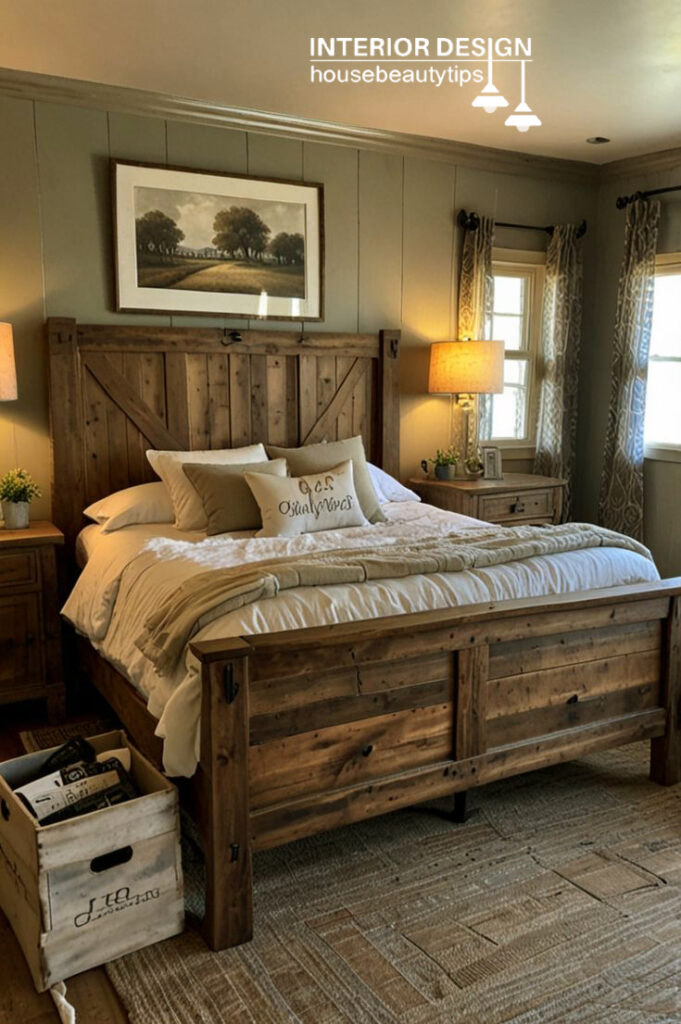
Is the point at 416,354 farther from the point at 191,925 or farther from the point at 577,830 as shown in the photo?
the point at 191,925

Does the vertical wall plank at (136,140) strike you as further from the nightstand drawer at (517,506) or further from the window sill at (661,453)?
the window sill at (661,453)

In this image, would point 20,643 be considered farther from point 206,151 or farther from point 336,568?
point 206,151

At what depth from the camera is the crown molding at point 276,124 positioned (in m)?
3.70

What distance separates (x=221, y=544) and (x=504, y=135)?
9.54 ft

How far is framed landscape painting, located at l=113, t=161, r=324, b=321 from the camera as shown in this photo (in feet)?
13.1

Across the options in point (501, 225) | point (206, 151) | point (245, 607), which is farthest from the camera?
point (501, 225)

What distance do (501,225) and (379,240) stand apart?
87cm

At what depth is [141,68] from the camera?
139 inches

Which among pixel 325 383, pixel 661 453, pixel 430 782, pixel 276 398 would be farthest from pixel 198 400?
pixel 661 453

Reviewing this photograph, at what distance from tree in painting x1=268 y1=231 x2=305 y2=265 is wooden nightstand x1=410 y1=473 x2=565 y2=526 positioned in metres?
1.40

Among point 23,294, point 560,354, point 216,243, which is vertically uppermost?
point 216,243

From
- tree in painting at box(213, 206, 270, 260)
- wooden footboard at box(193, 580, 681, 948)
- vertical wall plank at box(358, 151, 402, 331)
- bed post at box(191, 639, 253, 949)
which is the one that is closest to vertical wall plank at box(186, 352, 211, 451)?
tree in painting at box(213, 206, 270, 260)

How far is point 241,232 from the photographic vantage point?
4250mm

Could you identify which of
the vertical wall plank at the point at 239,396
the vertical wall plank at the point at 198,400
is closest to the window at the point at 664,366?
the vertical wall plank at the point at 239,396
